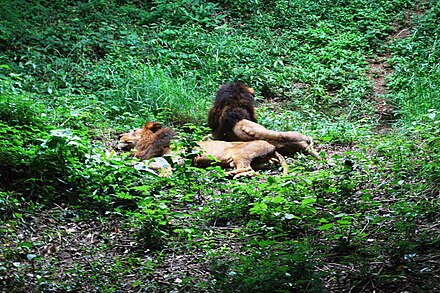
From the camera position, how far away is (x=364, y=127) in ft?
29.1

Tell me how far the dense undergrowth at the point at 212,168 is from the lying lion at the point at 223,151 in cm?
28

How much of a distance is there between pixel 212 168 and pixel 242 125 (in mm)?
1714

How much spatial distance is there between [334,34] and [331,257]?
8.81m

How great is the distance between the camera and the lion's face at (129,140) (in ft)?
26.0

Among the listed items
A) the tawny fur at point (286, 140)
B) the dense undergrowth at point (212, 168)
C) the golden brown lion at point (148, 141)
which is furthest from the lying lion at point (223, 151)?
the dense undergrowth at point (212, 168)

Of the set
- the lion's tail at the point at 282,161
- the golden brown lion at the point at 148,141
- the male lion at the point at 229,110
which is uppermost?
the male lion at the point at 229,110

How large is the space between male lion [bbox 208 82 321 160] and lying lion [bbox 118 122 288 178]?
0.21 m

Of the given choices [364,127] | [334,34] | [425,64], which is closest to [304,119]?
[364,127]

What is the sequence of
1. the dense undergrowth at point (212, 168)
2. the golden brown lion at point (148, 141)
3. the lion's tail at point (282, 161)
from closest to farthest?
the dense undergrowth at point (212, 168) < the lion's tail at point (282, 161) < the golden brown lion at point (148, 141)

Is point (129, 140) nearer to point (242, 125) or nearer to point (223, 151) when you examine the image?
point (223, 151)

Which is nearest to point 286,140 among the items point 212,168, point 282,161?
point 282,161

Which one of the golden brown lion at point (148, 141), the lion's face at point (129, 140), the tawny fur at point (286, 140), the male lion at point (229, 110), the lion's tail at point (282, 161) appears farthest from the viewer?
the male lion at point (229, 110)

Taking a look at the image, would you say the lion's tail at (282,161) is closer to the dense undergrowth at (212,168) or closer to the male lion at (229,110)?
the dense undergrowth at (212,168)

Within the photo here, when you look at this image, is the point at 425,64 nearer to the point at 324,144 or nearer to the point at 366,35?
the point at 366,35
